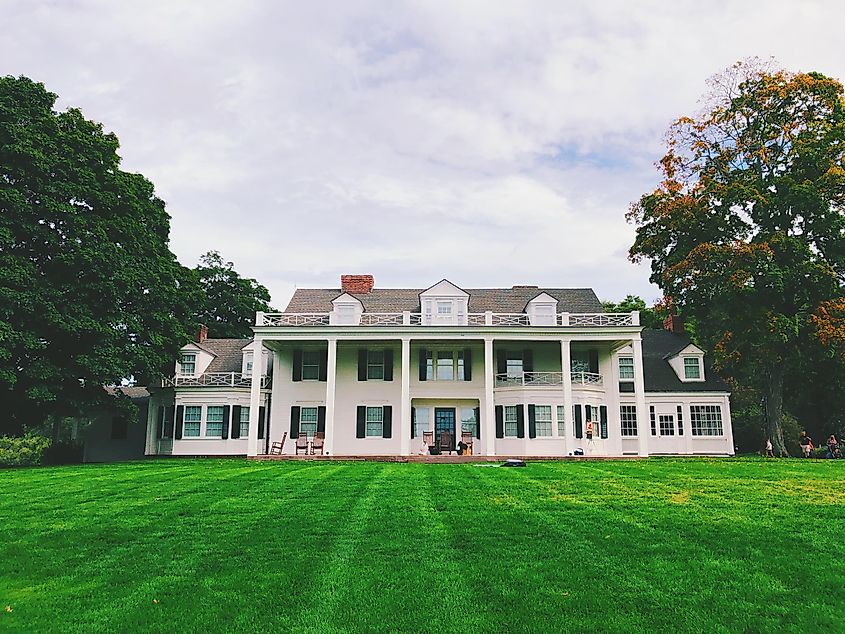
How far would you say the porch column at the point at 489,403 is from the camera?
2806 centimetres

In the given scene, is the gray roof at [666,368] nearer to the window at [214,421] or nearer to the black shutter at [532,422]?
the black shutter at [532,422]

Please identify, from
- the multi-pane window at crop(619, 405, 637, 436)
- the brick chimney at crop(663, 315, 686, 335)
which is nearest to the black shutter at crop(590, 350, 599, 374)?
the multi-pane window at crop(619, 405, 637, 436)

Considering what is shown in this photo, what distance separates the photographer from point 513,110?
1841cm

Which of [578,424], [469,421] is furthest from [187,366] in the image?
[578,424]

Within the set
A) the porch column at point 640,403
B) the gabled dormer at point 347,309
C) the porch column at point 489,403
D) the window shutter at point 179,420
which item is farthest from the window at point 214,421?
the porch column at point 640,403

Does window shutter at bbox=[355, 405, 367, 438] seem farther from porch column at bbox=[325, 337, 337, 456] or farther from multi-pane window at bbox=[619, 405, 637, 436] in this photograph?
multi-pane window at bbox=[619, 405, 637, 436]

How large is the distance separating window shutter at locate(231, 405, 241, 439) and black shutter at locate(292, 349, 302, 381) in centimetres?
365

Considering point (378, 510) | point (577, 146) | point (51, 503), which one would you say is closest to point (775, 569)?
point (378, 510)

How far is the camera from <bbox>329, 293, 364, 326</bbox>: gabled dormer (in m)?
30.7

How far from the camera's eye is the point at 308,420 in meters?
30.9

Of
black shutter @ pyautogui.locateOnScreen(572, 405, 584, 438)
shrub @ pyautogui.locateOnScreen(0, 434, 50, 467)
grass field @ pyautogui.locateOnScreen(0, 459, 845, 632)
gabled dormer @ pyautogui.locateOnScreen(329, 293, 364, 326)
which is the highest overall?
gabled dormer @ pyautogui.locateOnScreen(329, 293, 364, 326)

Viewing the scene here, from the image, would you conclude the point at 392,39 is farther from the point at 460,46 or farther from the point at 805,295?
the point at 805,295

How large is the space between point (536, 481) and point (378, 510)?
14.4 feet

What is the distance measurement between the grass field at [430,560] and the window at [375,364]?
18671 millimetres
